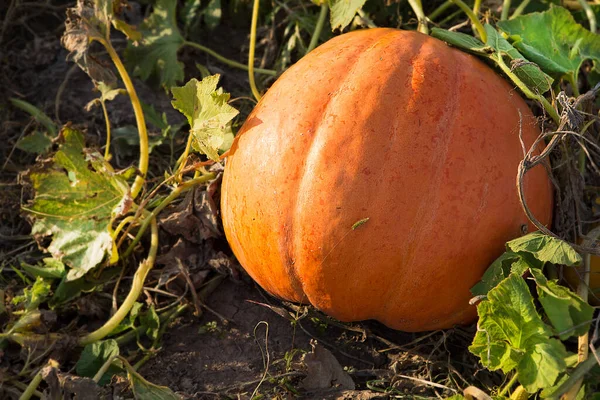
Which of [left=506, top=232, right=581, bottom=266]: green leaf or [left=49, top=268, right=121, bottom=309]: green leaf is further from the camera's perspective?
[left=49, top=268, right=121, bottom=309]: green leaf

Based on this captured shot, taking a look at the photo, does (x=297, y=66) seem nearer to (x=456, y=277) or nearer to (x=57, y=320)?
(x=456, y=277)

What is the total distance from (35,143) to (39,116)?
0.14 m

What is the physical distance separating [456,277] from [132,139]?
57.3 inches

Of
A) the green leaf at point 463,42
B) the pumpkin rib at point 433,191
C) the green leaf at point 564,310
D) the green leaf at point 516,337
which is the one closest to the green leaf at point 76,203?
the pumpkin rib at point 433,191

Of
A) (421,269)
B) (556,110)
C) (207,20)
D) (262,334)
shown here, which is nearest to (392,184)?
(421,269)

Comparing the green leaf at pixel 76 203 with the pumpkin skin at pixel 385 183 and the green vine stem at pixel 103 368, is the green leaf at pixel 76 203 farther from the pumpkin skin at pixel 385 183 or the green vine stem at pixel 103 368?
the pumpkin skin at pixel 385 183

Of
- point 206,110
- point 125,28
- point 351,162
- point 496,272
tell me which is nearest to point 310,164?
point 351,162

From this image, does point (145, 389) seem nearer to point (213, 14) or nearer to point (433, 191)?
point (433, 191)

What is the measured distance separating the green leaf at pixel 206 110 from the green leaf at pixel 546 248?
0.90 meters

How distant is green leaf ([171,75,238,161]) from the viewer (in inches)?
84.0

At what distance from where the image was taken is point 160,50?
9.43 feet

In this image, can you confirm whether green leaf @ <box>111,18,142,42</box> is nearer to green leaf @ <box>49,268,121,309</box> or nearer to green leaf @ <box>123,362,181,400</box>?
green leaf @ <box>49,268,121,309</box>

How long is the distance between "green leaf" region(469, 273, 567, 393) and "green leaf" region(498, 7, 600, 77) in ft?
2.92

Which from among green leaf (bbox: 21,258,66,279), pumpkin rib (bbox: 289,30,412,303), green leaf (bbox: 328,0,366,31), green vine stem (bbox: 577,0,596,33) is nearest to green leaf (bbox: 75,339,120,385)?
green leaf (bbox: 21,258,66,279)
